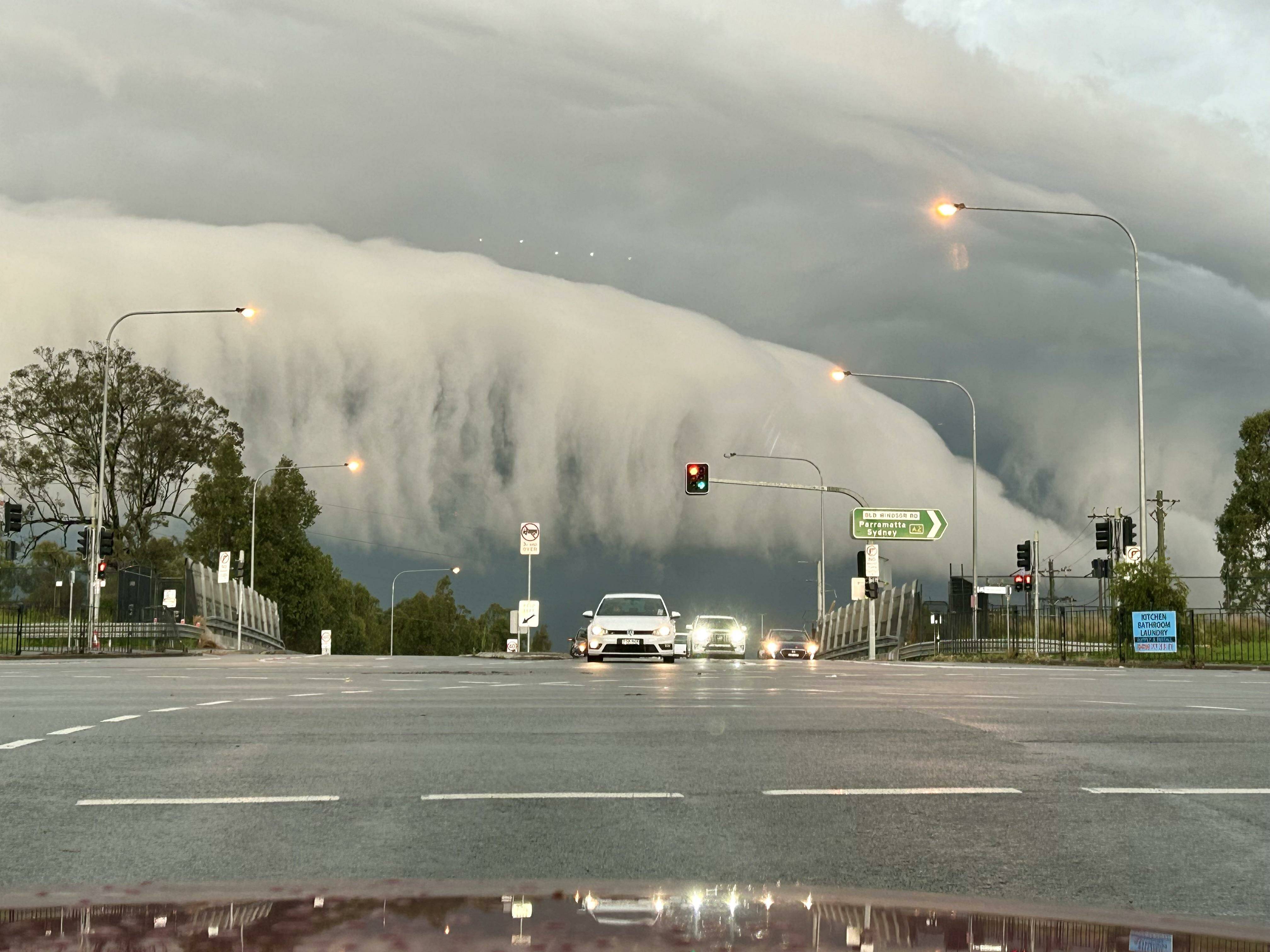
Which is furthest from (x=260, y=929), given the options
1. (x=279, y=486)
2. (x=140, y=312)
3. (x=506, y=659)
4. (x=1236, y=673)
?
(x=279, y=486)

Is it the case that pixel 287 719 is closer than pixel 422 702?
Yes

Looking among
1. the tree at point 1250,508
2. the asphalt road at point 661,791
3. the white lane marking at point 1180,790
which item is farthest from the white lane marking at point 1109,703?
the tree at point 1250,508

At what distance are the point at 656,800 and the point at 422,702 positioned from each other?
7351mm

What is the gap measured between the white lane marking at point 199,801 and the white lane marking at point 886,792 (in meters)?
2.39

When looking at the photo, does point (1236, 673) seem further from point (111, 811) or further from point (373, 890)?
point (373, 890)

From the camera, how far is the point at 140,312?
160 feet

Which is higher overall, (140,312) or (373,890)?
(140,312)

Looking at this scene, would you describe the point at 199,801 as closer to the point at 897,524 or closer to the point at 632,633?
the point at 632,633

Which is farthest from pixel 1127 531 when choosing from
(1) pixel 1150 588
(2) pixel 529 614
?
(2) pixel 529 614

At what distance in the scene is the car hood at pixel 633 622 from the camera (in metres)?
34.8

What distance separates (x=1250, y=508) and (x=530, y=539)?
136 ft

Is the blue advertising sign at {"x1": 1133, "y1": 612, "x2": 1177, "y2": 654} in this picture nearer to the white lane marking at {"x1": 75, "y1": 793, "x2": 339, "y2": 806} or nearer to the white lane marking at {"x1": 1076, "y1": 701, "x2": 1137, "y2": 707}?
the white lane marking at {"x1": 1076, "y1": 701, "x2": 1137, "y2": 707}

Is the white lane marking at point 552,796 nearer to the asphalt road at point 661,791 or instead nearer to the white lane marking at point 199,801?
the asphalt road at point 661,791

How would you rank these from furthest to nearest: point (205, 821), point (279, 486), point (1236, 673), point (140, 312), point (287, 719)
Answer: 1. point (279, 486)
2. point (140, 312)
3. point (1236, 673)
4. point (287, 719)
5. point (205, 821)
